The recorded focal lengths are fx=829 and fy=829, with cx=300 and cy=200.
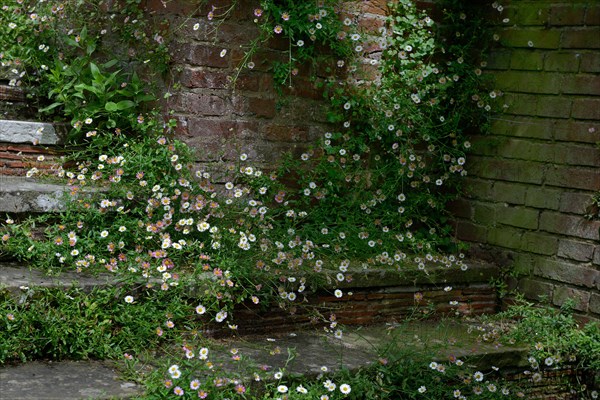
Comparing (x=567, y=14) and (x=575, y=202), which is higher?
(x=567, y=14)

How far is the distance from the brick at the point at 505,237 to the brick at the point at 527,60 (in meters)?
0.97

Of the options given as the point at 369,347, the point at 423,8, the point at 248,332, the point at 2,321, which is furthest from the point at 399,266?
the point at 2,321

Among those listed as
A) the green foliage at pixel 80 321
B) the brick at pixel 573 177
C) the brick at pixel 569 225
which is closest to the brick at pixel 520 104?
the brick at pixel 573 177

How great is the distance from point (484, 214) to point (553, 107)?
2.57 feet

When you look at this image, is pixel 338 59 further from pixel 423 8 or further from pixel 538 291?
pixel 538 291

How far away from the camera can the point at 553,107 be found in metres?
4.83

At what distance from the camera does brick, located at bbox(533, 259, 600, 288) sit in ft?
15.2

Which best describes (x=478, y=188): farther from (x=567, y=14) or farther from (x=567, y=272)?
(x=567, y=14)

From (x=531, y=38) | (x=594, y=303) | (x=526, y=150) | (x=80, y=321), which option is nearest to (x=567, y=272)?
(x=594, y=303)

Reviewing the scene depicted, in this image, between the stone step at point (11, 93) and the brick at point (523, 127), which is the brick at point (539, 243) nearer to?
the brick at point (523, 127)

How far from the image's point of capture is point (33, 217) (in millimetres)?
4031

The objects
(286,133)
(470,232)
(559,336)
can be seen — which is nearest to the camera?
(559,336)

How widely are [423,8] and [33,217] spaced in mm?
2712

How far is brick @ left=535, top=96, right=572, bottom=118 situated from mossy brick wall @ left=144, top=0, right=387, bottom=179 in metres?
1.42
